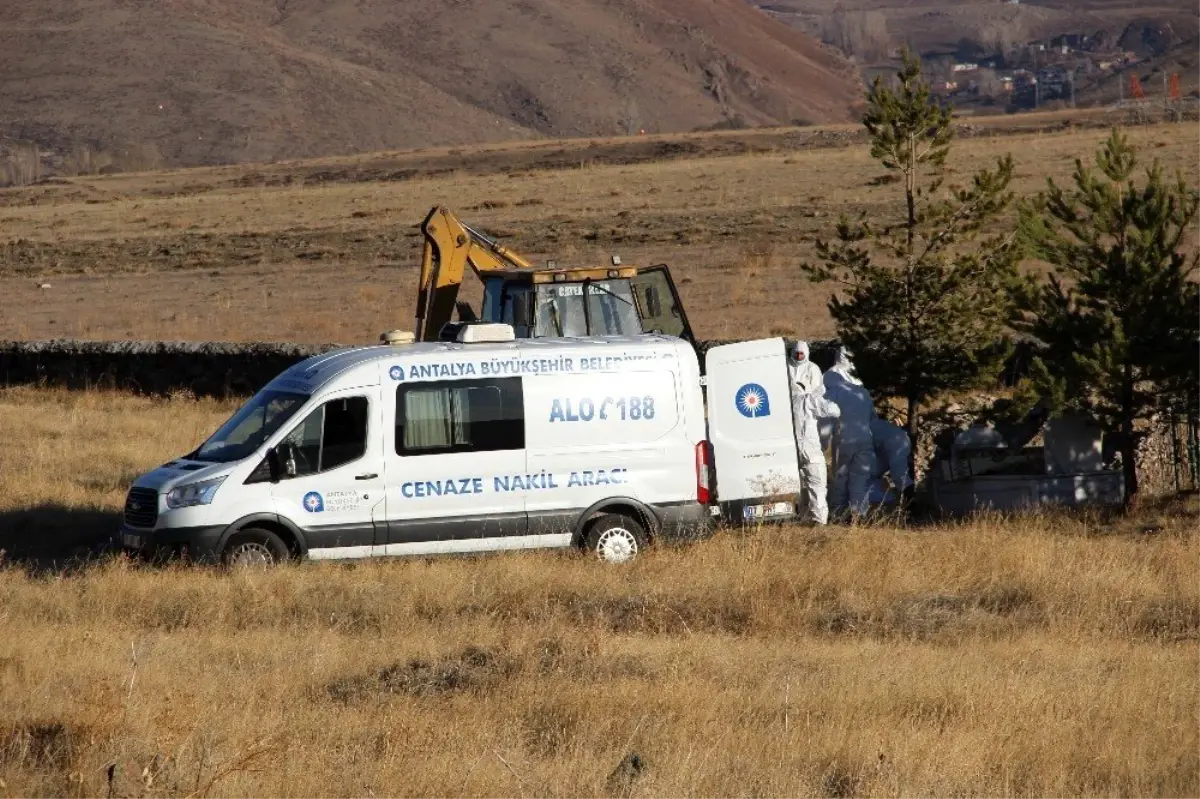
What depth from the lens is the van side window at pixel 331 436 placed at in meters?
12.9

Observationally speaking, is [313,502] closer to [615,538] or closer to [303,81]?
[615,538]

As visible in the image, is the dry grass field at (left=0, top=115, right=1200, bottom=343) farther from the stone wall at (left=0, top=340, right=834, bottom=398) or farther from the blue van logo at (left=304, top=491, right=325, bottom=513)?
the blue van logo at (left=304, top=491, right=325, bottom=513)

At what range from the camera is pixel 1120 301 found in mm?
16281

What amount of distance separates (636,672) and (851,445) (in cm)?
695

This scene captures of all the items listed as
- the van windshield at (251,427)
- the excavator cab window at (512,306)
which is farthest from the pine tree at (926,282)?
the van windshield at (251,427)

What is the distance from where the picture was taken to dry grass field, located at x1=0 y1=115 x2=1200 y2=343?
30.7 metres

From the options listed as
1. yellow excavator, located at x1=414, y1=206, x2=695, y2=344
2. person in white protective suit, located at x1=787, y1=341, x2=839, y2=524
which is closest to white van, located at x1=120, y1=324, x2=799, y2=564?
person in white protective suit, located at x1=787, y1=341, x2=839, y2=524

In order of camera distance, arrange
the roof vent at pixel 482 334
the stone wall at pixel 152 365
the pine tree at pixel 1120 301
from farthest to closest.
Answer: the stone wall at pixel 152 365 < the pine tree at pixel 1120 301 < the roof vent at pixel 482 334

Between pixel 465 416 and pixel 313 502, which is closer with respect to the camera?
pixel 313 502

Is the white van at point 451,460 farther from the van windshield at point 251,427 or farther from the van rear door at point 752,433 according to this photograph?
the van rear door at point 752,433

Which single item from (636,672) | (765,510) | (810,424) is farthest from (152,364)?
(636,672)

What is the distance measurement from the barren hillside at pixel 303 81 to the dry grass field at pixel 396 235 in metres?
66.3

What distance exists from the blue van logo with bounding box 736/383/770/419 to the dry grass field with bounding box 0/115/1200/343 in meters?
10.5

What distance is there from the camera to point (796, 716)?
328 inches
